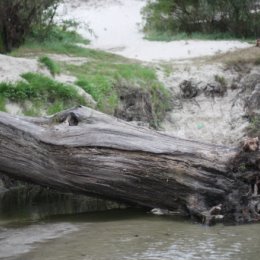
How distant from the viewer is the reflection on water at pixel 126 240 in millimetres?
5867

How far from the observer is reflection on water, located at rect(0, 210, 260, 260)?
587 centimetres

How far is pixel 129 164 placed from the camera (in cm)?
717

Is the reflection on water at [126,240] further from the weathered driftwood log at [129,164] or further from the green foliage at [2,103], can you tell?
the green foliage at [2,103]

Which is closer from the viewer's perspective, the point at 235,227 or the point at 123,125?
the point at 235,227

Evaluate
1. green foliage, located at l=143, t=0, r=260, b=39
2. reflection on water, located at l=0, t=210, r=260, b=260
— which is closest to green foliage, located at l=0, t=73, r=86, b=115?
reflection on water, located at l=0, t=210, r=260, b=260

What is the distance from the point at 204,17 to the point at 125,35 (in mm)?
2545

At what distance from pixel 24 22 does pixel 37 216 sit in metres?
8.67

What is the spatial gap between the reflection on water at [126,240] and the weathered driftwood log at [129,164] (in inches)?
10.7

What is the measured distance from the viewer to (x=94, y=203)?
823cm

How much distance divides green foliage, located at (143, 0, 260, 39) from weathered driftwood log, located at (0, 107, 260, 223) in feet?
40.0

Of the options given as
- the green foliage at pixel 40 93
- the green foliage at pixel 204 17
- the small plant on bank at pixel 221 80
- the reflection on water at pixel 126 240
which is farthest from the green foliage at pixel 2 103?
the green foliage at pixel 204 17

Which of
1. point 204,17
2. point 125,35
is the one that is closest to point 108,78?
point 204,17

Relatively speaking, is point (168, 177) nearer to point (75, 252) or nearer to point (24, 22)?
point (75, 252)

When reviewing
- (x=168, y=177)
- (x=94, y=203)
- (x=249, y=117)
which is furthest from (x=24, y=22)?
(x=168, y=177)
